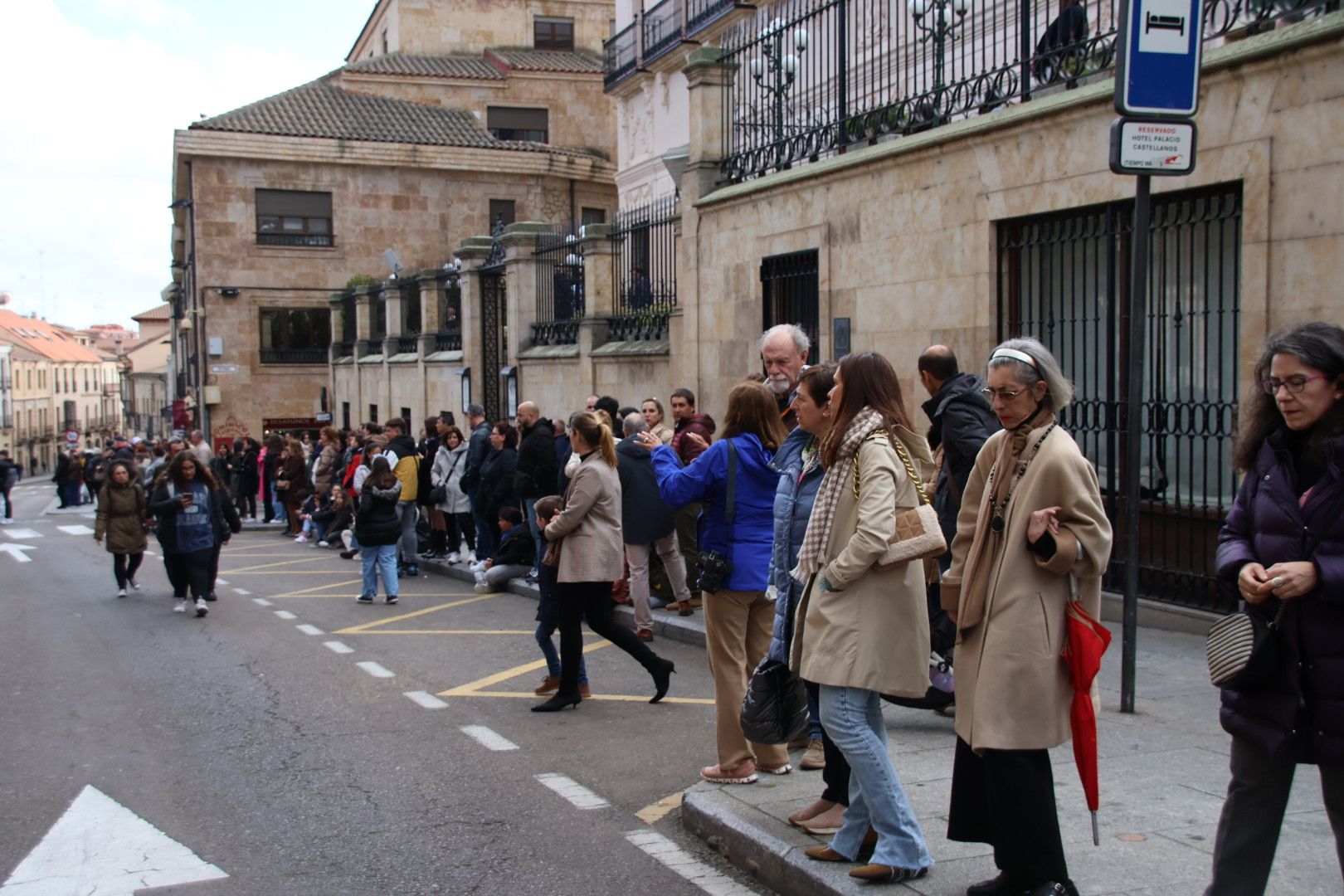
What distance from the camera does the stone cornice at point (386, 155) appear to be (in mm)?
35406

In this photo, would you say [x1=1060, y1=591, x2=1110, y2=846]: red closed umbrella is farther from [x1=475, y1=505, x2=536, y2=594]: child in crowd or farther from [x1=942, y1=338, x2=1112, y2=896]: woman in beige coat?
[x1=475, y1=505, x2=536, y2=594]: child in crowd

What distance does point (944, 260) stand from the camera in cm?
1085

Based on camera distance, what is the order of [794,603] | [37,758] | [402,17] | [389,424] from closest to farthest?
[794,603], [37,758], [389,424], [402,17]

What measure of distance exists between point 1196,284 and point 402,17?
41.3m

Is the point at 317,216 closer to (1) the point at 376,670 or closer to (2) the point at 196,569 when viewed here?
(2) the point at 196,569

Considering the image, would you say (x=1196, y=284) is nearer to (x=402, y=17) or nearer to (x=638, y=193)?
(x=638, y=193)

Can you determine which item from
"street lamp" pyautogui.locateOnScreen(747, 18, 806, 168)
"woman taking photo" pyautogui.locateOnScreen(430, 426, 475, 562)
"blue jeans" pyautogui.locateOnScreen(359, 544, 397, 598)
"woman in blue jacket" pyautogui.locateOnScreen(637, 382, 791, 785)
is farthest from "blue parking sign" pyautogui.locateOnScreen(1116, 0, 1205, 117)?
"woman taking photo" pyautogui.locateOnScreen(430, 426, 475, 562)

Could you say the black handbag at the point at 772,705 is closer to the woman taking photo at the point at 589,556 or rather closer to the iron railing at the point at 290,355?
the woman taking photo at the point at 589,556

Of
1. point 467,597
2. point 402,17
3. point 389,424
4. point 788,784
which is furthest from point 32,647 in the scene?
point 402,17

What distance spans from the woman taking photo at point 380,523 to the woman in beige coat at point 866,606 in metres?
8.81

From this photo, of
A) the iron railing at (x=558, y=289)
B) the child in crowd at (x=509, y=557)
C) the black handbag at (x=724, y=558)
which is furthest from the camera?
the iron railing at (x=558, y=289)

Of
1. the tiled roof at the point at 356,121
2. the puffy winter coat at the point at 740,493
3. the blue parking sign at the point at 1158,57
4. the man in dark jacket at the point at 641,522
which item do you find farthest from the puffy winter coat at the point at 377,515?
the tiled roof at the point at 356,121

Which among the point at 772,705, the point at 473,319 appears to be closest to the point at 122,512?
the point at 473,319

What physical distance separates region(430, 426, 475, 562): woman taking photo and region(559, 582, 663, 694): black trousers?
7.58m
